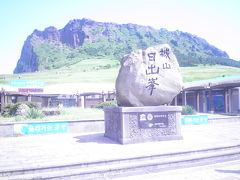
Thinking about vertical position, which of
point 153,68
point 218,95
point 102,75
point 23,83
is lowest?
point 218,95

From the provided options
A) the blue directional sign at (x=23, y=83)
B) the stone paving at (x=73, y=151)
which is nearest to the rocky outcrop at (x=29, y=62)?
the blue directional sign at (x=23, y=83)

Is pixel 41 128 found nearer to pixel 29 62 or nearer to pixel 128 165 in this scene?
pixel 128 165

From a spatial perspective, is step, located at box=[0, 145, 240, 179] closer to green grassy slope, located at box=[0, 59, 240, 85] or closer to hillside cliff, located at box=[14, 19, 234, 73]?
green grassy slope, located at box=[0, 59, 240, 85]

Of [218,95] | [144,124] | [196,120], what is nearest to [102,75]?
[218,95]

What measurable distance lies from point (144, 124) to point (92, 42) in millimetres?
120922

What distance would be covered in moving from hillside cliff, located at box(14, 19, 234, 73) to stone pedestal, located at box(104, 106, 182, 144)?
83.0 meters

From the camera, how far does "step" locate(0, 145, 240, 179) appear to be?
512 cm

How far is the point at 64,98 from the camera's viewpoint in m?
32.0

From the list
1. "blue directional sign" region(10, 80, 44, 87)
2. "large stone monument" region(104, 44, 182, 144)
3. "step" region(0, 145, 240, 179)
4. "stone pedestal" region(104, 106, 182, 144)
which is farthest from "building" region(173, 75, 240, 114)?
"blue directional sign" region(10, 80, 44, 87)

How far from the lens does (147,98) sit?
8.33m

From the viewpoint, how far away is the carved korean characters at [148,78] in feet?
26.8

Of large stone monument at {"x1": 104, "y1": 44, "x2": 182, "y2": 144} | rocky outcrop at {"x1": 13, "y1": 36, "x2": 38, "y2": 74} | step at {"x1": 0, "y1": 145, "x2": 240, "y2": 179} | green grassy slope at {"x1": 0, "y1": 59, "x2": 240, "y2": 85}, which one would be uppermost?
rocky outcrop at {"x1": 13, "y1": 36, "x2": 38, "y2": 74}

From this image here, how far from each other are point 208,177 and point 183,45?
114523mm

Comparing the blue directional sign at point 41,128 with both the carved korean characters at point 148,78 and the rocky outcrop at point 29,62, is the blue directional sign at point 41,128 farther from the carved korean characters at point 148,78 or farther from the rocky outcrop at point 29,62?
the rocky outcrop at point 29,62
